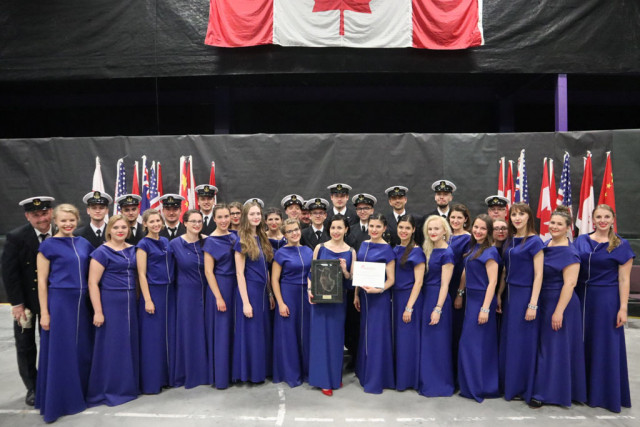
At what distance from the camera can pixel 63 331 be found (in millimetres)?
3500

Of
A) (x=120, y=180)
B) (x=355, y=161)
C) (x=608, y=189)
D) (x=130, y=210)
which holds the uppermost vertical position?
(x=355, y=161)

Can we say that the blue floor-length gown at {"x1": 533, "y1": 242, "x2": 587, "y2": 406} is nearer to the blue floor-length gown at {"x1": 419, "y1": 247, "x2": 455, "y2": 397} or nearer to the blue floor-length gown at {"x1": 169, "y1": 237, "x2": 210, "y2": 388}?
the blue floor-length gown at {"x1": 419, "y1": 247, "x2": 455, "y2": 397}

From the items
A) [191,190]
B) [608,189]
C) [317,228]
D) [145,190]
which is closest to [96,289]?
[317,228]

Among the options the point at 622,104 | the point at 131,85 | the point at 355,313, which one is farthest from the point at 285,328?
the point at 622,104

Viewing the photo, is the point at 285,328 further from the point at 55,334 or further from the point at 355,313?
the point at 55,334

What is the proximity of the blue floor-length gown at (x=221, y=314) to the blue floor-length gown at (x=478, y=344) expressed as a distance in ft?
7.08

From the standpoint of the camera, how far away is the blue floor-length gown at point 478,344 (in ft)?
12.3

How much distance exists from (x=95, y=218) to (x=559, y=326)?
4324 millimetres

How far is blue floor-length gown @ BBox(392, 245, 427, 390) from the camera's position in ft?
12.7

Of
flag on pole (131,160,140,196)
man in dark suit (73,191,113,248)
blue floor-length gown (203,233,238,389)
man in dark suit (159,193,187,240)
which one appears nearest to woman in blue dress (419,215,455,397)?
blue floor-length gown (203,233,238,389)

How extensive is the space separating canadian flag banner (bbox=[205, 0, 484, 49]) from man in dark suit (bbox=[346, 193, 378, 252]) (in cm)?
387

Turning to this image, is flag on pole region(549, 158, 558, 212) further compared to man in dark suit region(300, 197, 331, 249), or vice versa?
flag on pole region(549, 158, 558, 212)

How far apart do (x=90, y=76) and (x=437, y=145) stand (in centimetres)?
642

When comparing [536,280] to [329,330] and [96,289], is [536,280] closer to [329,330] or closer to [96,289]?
[329,330]
